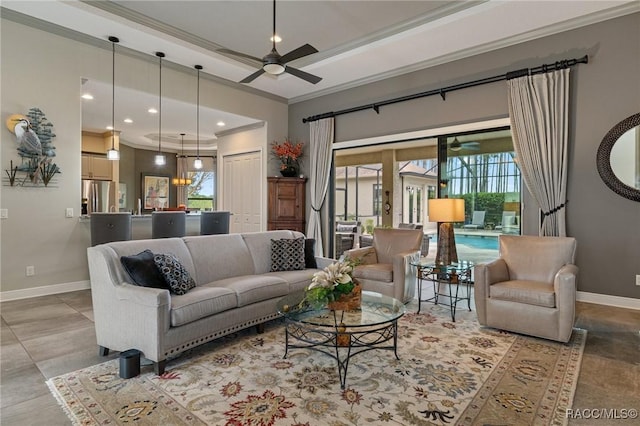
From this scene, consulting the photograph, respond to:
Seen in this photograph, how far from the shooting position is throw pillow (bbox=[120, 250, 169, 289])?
2775 millimetres

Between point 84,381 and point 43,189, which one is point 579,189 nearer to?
point 84,381

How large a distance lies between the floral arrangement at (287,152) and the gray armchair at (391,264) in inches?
116

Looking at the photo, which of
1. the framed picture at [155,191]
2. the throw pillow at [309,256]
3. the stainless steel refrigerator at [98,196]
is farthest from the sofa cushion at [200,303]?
the framed picture at [155,191]

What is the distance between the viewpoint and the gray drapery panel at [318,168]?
686 centimetres

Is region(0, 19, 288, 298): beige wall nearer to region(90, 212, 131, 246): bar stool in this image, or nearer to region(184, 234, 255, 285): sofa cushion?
region(90, 212, 131, 246): bar stool

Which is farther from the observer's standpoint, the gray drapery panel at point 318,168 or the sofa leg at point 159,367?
the gray drapery panel at point 318,168

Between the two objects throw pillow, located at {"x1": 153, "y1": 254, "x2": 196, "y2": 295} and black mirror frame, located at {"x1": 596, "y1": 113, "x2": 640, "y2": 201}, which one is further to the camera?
black mirror frame, located at {"x1": 596, "y1": 113, "x2": 640, "y2": 201}

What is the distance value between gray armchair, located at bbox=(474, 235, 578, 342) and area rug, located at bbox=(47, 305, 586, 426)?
0.20 m

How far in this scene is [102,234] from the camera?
14.9 feet

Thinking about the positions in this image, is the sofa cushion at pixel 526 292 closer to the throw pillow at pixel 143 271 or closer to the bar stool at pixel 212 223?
the throw pillow at pixel 143 271

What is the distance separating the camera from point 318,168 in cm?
701

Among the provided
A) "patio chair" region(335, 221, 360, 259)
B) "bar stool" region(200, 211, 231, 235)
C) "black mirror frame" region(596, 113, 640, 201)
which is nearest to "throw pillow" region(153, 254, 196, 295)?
"bar stool" region(200, 211, 231, 235)

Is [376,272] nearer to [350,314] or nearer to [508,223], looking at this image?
[350,314]

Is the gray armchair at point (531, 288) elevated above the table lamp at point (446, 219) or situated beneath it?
situated beneath
